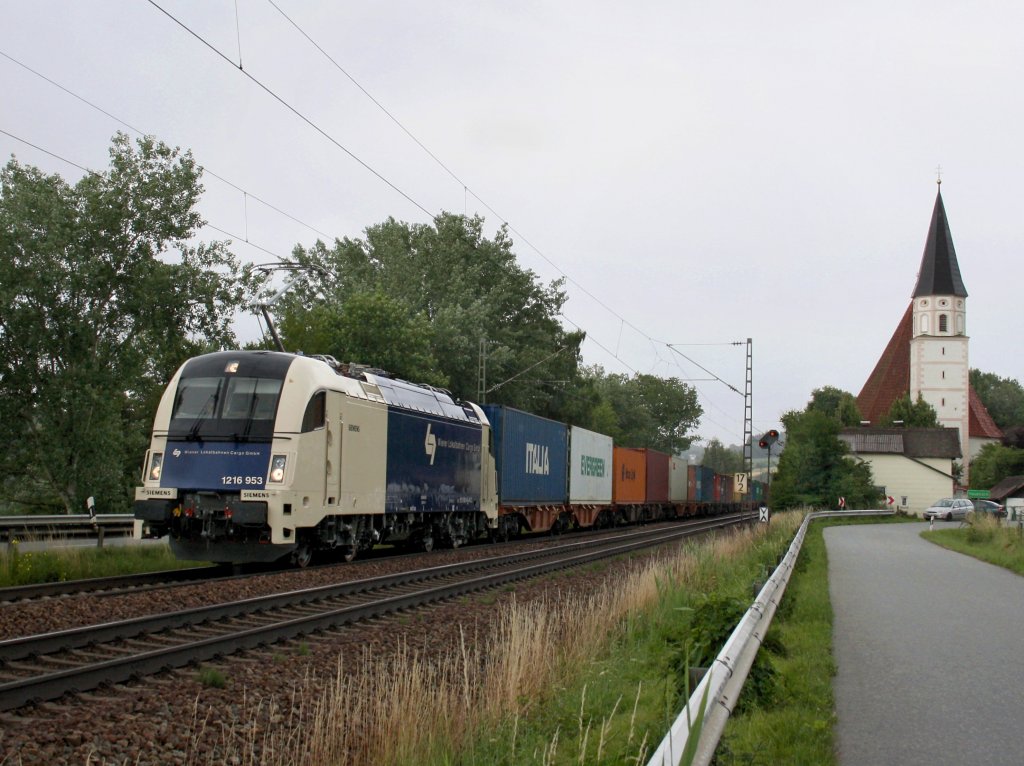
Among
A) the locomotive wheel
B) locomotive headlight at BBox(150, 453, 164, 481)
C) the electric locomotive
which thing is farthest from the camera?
the locomotive wheel

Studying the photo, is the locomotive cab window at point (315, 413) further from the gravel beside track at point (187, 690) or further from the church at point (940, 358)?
the church at point (940, 358)

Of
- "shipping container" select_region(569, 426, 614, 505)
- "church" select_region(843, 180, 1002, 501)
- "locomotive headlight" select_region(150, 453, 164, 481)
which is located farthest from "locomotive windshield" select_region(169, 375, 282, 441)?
"church" select_region(843, 180, 1002, 501)

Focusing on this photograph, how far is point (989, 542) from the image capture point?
27453mm

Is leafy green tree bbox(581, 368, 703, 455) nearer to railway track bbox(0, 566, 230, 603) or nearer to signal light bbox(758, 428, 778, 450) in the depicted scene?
signal light bbox(758, 428, 778, 450)

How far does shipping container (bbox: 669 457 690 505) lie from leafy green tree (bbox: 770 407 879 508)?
15.6 feet

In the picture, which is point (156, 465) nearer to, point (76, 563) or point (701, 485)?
point (76, 563)

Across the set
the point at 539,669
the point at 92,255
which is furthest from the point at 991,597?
the point at 92,255

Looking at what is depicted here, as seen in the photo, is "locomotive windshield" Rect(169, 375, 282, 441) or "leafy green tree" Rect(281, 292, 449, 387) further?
"leafy green tree" Rect(281, 292, 449, 387)

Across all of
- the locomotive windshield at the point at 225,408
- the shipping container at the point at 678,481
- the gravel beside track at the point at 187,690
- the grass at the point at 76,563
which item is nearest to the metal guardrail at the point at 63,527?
the grass at the point at 76,563

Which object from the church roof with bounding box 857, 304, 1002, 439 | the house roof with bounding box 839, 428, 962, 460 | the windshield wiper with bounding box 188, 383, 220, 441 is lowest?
the windshield wiper with bounding box 188, 383, 220, 441

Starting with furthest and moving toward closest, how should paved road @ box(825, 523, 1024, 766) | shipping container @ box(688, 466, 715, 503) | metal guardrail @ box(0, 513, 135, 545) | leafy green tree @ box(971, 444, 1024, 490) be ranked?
leafy green tree @ box(971, 444, 1024, 490), shipping container @ box(688, 466, 715, 503), metal guardrail @ box(0, 513, 135, 545), paved road @ box(825, 523, 1024, 766)

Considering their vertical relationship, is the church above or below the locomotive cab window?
above

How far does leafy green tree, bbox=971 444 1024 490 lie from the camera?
84.9 metres

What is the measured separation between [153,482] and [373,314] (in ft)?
85.3
